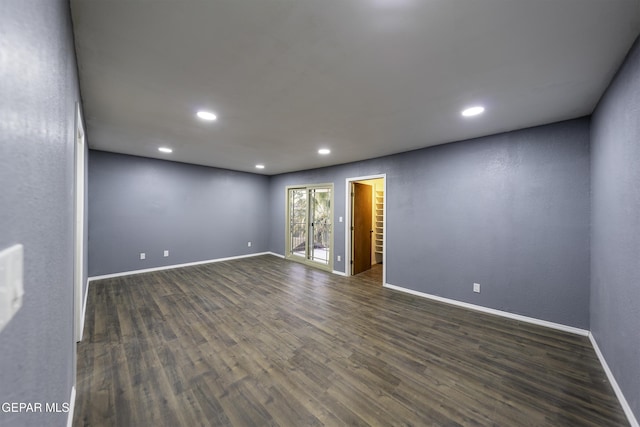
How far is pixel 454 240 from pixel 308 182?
350 cm

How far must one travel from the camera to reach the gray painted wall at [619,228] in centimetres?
154

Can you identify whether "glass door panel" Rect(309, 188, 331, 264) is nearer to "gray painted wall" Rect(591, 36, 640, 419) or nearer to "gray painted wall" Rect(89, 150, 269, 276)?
"gray painted wall" Rect(89, 150, 269, 276)

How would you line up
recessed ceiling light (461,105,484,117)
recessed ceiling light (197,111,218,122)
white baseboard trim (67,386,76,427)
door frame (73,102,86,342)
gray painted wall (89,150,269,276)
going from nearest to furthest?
white baseboard trim (67,386,76,427)
door frame (73,102,86,342)
recessed ceiling light (461,105,484,117)
recessed ceiling light (197,111,218,122)
gray painted wall (89,150,269,276)

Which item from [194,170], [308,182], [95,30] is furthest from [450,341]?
[194,170]

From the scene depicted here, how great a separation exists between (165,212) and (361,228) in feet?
14.0

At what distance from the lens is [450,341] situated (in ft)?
8.25

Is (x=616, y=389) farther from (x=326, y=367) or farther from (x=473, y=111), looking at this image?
(x=473, y=111)

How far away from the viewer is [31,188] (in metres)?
0.65

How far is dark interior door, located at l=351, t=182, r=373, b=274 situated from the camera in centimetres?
508

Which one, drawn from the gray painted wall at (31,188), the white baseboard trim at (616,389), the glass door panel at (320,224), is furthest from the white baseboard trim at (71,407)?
the glass door panel at (320,224)

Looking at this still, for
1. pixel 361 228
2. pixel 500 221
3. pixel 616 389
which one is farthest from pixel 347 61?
pixel 361 228

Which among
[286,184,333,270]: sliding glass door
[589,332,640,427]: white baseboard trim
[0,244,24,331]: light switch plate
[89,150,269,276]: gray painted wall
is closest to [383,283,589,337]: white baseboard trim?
[589,332,640,427]: white baseboard trim

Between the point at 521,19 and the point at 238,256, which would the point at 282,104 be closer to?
the point at 521,19

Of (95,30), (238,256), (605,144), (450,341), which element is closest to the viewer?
(95,30)
